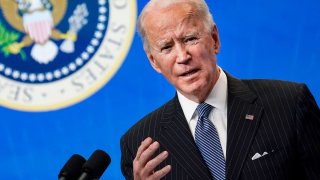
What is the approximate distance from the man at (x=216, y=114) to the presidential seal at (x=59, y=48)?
80 centimetres

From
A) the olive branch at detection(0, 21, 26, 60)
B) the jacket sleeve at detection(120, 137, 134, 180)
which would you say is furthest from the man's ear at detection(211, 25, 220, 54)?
the olive branch at detection(0, 21, 26, 60)

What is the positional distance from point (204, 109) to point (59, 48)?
1046 mm

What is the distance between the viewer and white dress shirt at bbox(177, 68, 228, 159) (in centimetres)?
173

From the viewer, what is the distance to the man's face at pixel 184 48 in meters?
1.66

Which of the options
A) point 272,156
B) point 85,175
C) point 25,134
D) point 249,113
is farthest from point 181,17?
point 25,134

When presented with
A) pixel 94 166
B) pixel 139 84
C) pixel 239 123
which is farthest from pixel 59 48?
pixel 94 166

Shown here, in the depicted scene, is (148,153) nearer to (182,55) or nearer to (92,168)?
(92,168)

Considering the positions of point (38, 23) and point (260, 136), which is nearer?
point (260, 136)

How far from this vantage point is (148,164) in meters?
1.43

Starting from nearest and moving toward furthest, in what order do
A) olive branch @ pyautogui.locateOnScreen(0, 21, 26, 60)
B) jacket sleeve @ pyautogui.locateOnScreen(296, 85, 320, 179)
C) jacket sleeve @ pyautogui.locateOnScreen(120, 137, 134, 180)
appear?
1. jacket sleeve @ pyautogui.locateOnScreen(296, 85, 320, 179)
2. jacket sleeve @ pyautogui.locateOnScreen(120, 137, 134, 180)
3. olive branch @ pyautogui.locateOnScreen(0, 21, 26, 60)

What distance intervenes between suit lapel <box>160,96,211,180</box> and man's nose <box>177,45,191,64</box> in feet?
0.71

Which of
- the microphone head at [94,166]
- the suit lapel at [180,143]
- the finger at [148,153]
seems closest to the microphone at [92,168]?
the microphone head at [94,166]

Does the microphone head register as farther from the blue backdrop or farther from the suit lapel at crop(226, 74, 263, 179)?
the blue backdrop

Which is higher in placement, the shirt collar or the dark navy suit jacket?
the shirt collar
